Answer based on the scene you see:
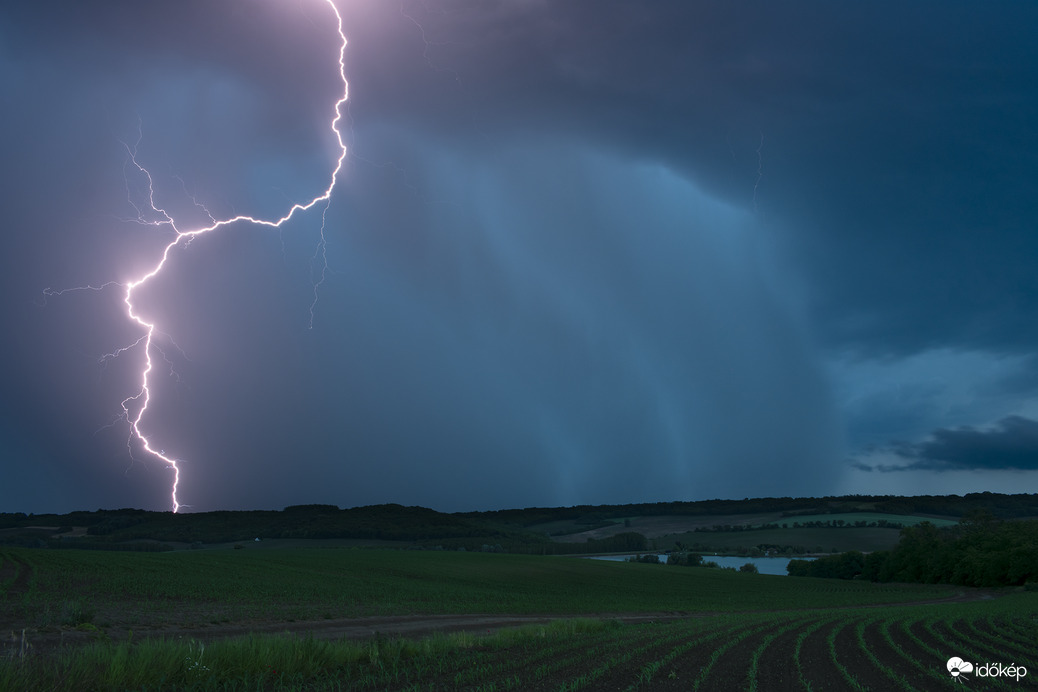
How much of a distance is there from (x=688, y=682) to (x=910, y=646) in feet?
30.0

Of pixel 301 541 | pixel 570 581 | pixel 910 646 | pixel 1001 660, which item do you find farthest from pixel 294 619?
pixel 301 541

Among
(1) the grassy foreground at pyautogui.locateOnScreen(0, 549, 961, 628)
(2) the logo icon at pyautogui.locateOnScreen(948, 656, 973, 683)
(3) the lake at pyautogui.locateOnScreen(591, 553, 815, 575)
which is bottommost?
(3) the lake at pyautogui.locateOnScreen(591, 553, 815, 575)

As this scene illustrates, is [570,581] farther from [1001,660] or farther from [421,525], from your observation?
[421,525]

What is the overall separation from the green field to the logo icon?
10.1 inches

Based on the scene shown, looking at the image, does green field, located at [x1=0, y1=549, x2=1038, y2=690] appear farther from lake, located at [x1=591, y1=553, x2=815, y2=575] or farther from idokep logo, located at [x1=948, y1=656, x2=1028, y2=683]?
lake, located at [x1=591, y1=553, x2=815, y2=575]

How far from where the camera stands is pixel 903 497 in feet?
589

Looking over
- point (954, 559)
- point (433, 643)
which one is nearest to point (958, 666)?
point (433, 643)

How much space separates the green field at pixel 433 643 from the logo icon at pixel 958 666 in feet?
0.85

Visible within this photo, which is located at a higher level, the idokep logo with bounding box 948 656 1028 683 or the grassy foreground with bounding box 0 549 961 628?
the idokep logo with bounding box 948 656 1028 683

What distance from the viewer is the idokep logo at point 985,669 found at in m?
12.4

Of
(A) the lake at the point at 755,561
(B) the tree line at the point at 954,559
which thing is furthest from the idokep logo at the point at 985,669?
(A) the lake at the point at 755,561

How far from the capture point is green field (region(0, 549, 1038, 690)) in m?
12.0

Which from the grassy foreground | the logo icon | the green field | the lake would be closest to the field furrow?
the green field

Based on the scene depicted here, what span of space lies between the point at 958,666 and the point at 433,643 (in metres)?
13.0
